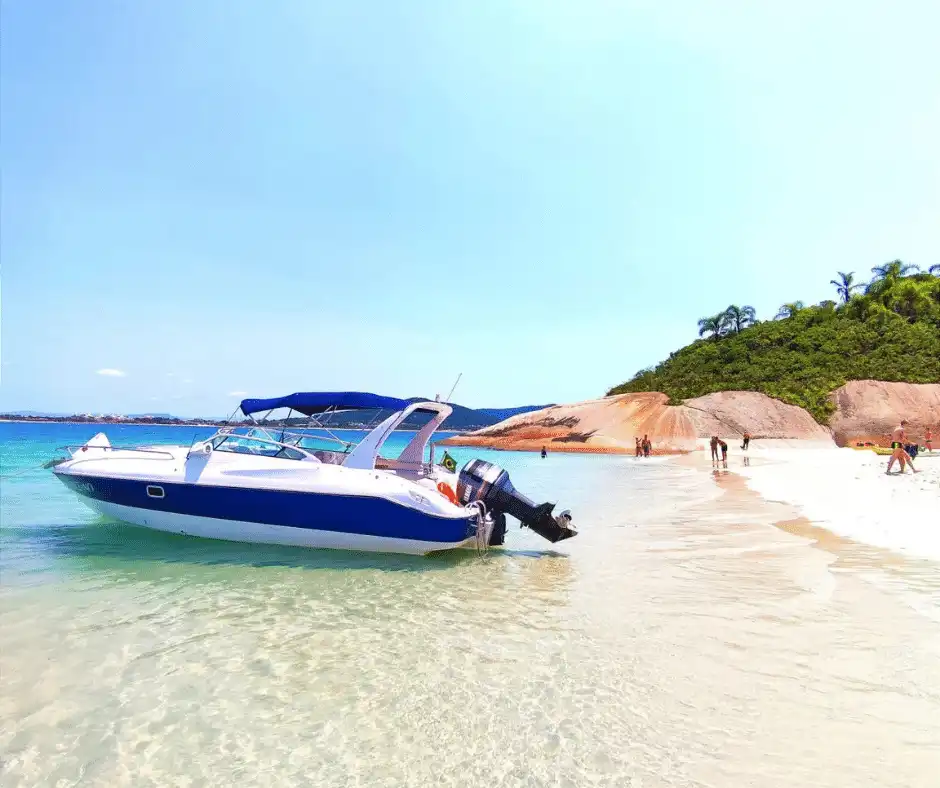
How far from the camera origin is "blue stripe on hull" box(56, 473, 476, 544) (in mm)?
9914

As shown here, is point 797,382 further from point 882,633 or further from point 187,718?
point 187,718

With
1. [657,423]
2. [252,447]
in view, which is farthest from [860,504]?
[657,423]

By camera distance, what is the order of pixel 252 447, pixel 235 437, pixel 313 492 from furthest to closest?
pixel 235 437 < pixel 252 447 < pixel 313 492

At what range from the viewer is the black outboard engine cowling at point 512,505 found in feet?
34.6

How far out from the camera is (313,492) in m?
10.2

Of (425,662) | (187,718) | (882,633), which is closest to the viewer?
(187,718)

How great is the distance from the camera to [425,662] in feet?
19.4

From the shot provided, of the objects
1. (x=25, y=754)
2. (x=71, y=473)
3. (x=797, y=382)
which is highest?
(x=797, y=382)

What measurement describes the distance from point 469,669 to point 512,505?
16.2ft

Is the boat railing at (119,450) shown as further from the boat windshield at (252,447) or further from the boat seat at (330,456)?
the boat seat at (330,456)

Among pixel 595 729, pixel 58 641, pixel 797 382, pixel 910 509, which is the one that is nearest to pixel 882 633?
pixel 595 729

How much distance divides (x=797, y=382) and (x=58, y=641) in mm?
65653

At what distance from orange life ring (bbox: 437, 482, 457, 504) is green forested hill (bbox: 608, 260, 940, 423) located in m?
55.1

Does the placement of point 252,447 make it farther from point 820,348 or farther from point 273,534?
point 820,348
